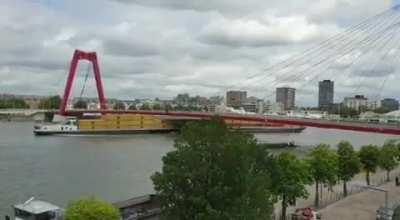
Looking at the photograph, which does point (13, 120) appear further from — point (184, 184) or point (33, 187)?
point (184, 184)

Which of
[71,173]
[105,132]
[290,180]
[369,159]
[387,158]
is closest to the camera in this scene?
[290,180]

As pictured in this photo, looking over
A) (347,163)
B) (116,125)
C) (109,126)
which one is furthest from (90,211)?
(116,125)

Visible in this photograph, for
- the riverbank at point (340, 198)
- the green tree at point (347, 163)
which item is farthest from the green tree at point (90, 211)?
the green tree at point (347, 163)

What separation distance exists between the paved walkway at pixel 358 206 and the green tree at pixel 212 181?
19.1 ft

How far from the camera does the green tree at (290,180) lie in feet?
47.7

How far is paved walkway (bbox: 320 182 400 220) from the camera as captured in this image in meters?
14.9

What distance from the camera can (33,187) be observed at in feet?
65.5

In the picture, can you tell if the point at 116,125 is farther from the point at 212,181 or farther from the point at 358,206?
the point at 212,181

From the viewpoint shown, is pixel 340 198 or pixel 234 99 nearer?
pixel 340 198

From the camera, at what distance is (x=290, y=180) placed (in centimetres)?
1533

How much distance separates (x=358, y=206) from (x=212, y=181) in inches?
334

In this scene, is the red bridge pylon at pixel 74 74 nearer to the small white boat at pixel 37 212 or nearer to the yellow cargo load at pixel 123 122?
the yellow cargo load at pixel 123 122

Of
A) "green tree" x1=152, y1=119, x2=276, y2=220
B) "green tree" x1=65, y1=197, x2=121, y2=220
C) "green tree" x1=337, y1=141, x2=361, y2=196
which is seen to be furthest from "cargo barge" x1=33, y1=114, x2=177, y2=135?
"green tree" x1=152, y1=119, x2=276, y2=220

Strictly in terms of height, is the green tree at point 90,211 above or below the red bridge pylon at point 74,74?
below
